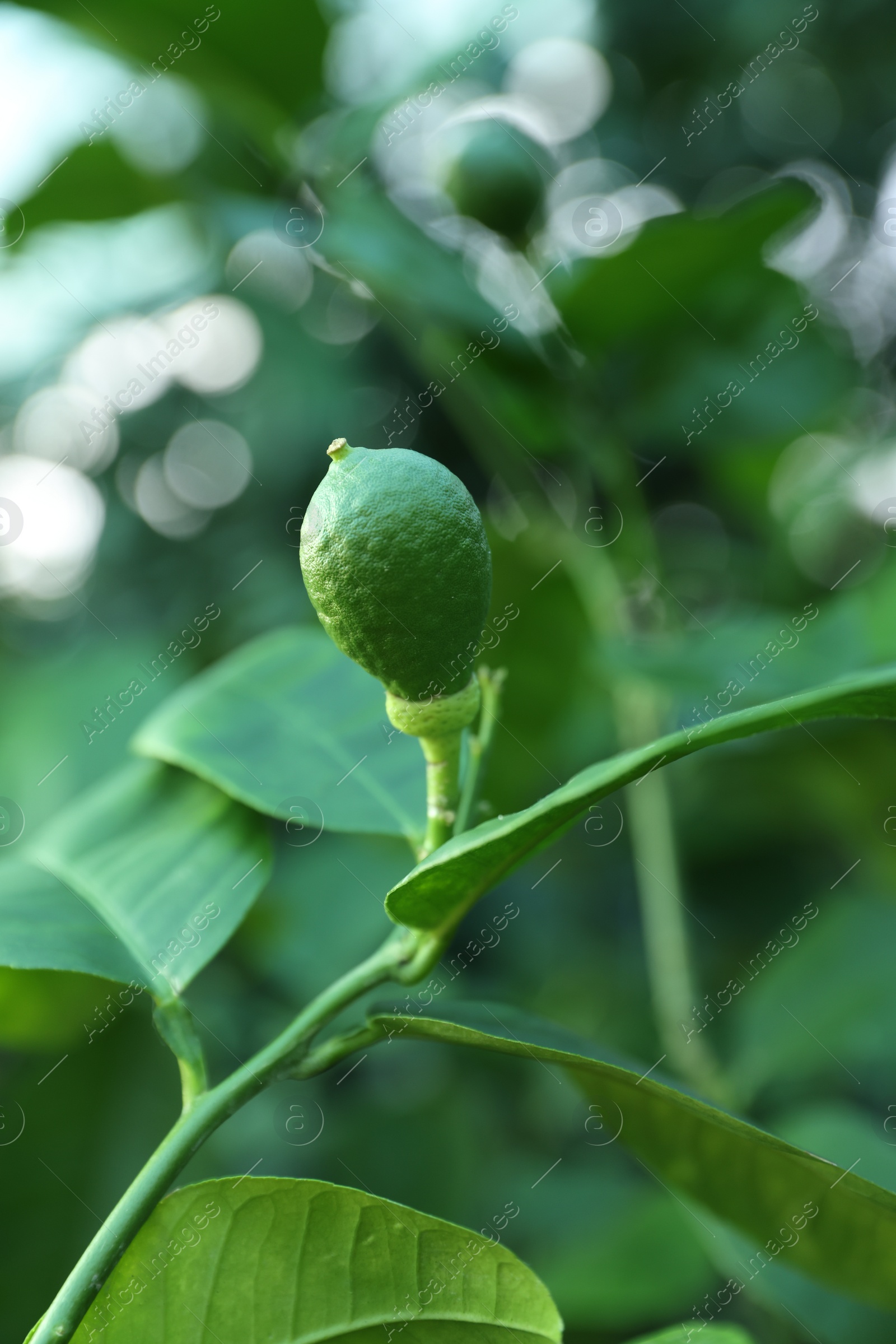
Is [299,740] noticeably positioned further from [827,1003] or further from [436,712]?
[827,1003]

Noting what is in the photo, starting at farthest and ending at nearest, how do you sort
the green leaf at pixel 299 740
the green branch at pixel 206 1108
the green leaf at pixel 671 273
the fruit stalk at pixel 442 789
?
the green leaf at pixel 671 273 → the green leaf at pixel 299 740 → the fruit stalk at pixel 442 789 → the green branch at pixel 206 1108

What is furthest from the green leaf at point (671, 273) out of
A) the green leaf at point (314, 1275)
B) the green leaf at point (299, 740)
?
the green leaf at point (314, 1275)

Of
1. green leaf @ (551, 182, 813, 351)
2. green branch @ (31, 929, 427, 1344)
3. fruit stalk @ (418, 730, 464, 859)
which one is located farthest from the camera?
green leaf @ (551, 182, 813, 351)

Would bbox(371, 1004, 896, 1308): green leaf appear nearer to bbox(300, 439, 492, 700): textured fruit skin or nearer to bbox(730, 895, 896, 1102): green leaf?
bbox(300, 439, 492, 700): textured fruit skin

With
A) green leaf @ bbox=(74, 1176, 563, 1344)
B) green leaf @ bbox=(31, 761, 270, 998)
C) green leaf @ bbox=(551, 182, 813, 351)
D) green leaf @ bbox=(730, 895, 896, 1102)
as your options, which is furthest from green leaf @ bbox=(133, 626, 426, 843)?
green leaf @ bbox=(730, 895, 896, 1102)

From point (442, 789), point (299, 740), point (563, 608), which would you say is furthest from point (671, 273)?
point (442, 789)

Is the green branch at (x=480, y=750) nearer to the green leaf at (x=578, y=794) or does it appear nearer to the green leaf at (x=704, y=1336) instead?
the green leaf at (x=578, y=794)
